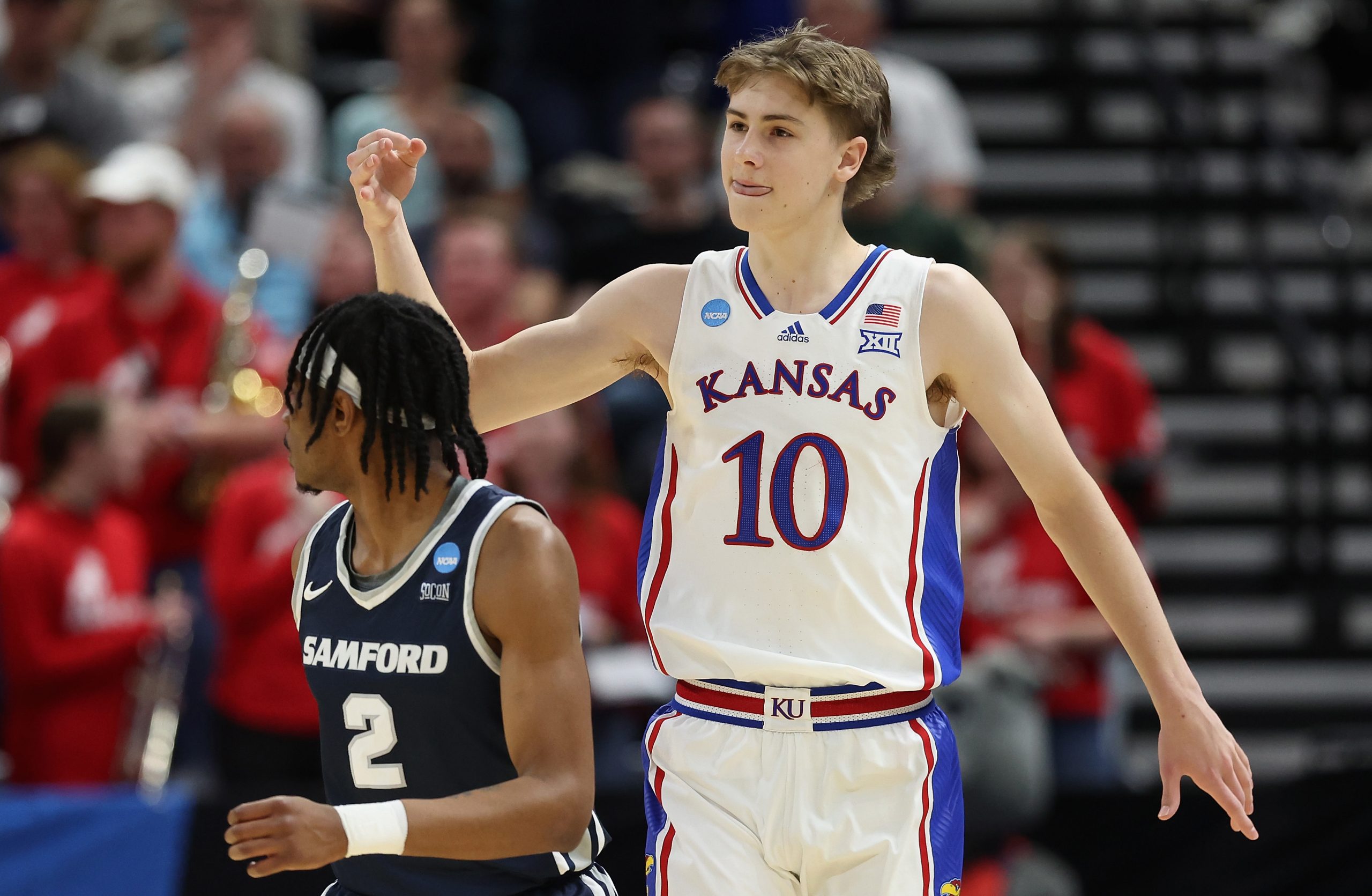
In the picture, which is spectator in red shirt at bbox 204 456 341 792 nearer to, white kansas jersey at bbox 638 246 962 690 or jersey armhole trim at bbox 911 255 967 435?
white kansas jersey at bbox 638 246 962 690

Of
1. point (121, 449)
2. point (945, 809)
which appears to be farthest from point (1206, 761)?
point (121, 449)

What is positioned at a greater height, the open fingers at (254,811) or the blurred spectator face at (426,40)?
the blurred spectator face at (426,40)

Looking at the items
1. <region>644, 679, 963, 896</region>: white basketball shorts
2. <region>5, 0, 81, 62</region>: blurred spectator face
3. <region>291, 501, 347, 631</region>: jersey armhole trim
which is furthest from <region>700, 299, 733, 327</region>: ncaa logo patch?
<region>5, 0, 81, 62</region>: blurred spectator face

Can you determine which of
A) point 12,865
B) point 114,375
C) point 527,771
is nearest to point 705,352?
point 527,771

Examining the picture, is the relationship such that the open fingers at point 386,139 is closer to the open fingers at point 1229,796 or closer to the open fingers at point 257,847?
the open fingers at point 257,847

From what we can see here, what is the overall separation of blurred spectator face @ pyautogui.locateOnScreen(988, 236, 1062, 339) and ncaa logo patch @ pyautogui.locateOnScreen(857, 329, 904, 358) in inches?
161

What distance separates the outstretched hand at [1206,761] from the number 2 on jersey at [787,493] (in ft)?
2.43

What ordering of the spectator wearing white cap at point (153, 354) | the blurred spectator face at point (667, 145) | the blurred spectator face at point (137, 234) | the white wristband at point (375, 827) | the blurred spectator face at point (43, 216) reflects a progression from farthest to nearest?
the blurred spectator face at point (667, 145)
the blurred spectator face at point (43, 216)
the blurred spectator face at point (137, 234)
the spectator wearing white cap at point (153, 354)
the white wristband at point (375, 827)

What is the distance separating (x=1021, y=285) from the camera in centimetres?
759

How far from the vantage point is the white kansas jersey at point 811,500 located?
11.4 ft

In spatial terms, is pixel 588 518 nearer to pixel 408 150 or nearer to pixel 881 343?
pixel 408 150

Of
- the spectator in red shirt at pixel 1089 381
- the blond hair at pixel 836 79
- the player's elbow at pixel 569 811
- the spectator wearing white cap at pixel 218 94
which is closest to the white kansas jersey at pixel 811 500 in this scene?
the blond hair at pixel 836 79

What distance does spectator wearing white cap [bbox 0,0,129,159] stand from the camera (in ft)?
29.4

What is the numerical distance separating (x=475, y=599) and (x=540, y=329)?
68 cm
